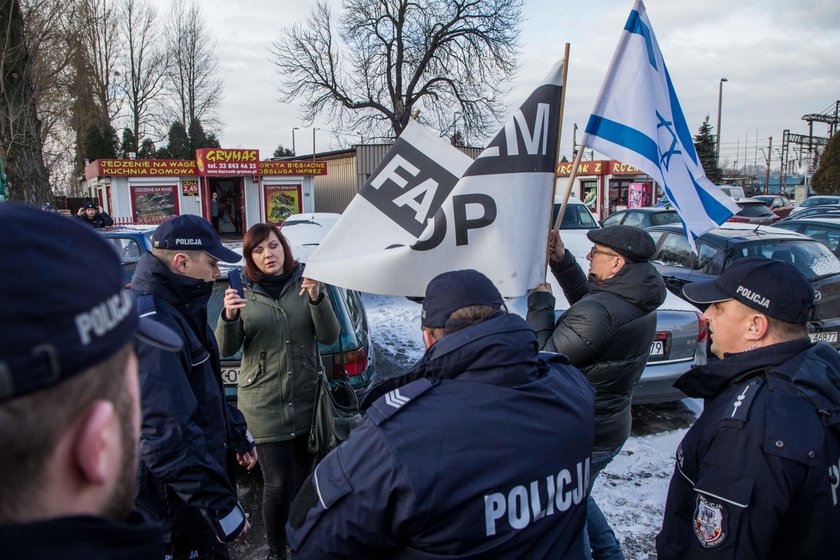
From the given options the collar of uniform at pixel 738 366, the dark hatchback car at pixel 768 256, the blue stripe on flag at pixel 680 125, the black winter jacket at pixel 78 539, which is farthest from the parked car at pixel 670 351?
the black winter jacket at pixel 78 539

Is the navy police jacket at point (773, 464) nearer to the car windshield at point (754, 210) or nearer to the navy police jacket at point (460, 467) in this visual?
the navy police jacket at point (460, 467)

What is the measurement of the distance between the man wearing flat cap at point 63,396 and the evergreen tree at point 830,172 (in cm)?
4649

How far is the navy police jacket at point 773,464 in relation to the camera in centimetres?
166

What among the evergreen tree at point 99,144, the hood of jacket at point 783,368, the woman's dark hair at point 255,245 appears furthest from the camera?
the evergreen tree at point 99,144

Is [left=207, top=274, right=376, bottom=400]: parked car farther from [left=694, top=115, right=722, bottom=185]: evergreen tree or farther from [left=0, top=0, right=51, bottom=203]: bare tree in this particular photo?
[left=694, top=115, right=722, bottom=185]: evergreen tree

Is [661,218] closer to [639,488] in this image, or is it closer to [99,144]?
[639,488]

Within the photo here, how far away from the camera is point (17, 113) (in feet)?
32.9

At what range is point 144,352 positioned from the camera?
214 cm

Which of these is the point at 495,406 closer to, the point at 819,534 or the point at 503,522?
the point at 503,522

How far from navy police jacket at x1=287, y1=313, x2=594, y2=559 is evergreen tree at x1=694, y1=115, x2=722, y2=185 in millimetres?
45087

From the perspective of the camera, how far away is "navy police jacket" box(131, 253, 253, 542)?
84.0 inches

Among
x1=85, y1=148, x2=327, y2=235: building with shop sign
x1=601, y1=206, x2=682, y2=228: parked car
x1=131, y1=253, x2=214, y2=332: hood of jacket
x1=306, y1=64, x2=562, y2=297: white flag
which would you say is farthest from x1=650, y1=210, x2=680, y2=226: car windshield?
x1=85, y1=148, x2=327, y2=235: building with shop sign

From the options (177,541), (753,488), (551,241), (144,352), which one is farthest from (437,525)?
(551,241)

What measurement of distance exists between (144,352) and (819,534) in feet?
7.77
